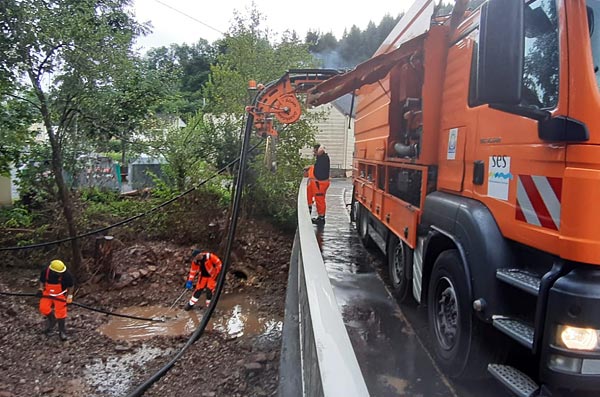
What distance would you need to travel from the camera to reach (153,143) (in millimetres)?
11094

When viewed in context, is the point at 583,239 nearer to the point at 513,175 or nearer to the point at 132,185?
the point at 513,175

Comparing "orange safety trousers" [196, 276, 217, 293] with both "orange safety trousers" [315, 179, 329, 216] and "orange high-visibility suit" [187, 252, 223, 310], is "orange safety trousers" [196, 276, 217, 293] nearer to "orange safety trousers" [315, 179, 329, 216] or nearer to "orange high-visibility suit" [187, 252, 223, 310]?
"orange high-visibility suit" [187, 252, 223, 310]

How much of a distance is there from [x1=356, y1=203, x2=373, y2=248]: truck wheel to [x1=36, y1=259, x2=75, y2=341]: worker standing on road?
515cm

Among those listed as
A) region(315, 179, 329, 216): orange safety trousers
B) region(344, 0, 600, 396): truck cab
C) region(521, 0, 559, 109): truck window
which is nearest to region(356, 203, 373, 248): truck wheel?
region(315, 179, 329, 216): orange safety trousers

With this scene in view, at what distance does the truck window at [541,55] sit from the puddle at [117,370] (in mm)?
5743

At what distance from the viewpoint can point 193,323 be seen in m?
8.29

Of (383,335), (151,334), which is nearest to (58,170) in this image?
(151,334)

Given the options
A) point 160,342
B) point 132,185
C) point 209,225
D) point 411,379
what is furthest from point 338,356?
point 132,185

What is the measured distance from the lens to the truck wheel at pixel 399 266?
4.99m

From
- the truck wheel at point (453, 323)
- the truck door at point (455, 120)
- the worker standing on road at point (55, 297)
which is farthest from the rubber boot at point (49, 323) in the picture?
the truck door at point (455, 120)

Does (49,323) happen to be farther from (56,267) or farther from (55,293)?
(56,267)

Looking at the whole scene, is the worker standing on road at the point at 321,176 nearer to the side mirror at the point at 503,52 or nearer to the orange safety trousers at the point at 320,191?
the orange safety trousers at the point at 320,191

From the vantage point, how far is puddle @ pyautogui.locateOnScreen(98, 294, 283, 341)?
7730 millimetres

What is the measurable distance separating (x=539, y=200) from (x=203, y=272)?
6830 millimetres
